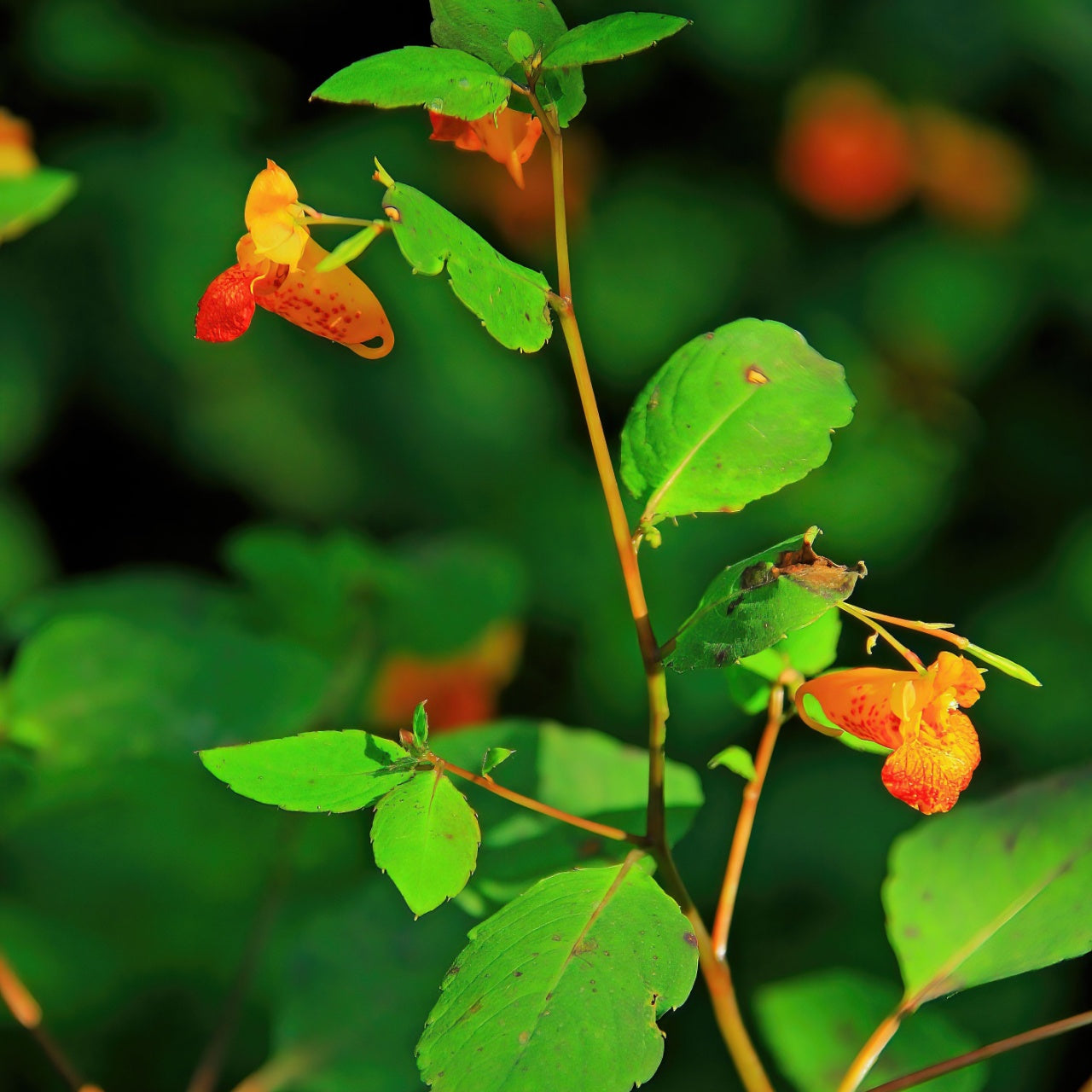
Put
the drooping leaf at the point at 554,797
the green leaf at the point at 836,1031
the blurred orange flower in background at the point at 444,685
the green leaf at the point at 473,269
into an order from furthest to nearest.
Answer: the blurred orange flower in background at the point at 444,685 → the green leaf at the point at 836,1031 → the drooping leaf at the point at 554,797 → the green leaf at the point at 473,269

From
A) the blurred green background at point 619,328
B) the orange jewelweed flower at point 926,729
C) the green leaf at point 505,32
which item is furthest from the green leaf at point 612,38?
the blurred green background at point 619,328

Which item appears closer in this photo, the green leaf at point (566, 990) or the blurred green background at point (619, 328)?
the green leaf at point (566, 990)

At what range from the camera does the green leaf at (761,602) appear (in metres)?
0.39

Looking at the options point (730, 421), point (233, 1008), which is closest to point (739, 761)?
point (730, 421)

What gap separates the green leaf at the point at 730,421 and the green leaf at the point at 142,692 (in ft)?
1.26

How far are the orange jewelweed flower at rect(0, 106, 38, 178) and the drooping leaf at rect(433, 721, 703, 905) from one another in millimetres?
527

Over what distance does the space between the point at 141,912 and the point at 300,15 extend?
49.3 inches

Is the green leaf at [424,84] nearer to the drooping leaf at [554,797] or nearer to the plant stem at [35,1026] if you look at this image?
the drooping leaf at [554,797]

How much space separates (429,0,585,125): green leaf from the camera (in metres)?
0.43

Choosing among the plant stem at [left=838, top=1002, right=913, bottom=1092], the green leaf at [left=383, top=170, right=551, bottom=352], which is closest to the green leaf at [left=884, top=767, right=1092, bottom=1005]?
the plant stem at [left=838, top=1002, right=913, bottom=1092]

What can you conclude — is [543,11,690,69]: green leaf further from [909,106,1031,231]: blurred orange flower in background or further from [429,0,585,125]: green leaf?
[909,106,1031,231]: blurred orange flower in background

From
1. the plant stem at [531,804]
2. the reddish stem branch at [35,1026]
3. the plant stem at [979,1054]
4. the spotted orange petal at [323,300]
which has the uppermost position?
the spotted orange petal at [323,300]

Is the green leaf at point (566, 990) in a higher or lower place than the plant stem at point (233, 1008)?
higher

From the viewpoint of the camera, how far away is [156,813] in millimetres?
1218
